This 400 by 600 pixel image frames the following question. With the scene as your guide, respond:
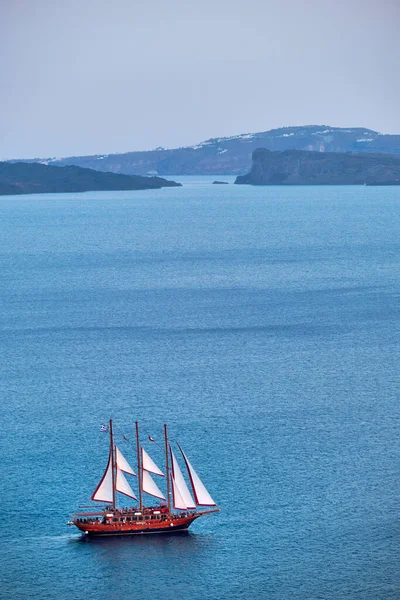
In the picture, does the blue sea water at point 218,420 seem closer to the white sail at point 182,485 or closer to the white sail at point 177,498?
the white sail at point 182,485

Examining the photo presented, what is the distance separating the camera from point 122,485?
48.8 m

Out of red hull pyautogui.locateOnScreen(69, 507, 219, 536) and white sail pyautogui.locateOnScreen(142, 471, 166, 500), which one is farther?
white sail pyautogui.locateOnScreen(142, 471, 166, 500)

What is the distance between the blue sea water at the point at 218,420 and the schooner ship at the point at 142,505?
20.2 inches

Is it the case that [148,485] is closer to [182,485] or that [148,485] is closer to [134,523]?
[182,485]

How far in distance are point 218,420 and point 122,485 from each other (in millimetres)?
12209

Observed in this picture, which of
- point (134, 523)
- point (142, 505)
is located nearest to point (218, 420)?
point (142, 505)

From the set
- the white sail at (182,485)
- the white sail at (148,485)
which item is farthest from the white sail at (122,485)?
the white sail at (182,485)

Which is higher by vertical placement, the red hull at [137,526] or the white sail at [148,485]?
the white sail at [148,485]

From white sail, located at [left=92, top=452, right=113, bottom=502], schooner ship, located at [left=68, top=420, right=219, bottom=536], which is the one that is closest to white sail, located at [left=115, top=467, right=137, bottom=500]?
schooner ship, located at [left=68, top=420, right=219, bottom=536]

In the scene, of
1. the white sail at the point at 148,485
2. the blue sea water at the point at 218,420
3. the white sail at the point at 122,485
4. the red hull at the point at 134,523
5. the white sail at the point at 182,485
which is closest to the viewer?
the blue sea water at the point at 218,420

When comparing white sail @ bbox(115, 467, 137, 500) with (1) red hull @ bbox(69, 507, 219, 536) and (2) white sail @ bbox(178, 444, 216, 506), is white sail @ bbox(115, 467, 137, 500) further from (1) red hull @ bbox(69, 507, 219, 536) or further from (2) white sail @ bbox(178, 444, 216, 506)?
(2) white sail @ bbox(178, 444, 216, 506)

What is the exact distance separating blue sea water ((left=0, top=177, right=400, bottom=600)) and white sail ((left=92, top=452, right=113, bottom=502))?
1550 mm

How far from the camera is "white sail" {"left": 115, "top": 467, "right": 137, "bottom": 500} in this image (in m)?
48.5

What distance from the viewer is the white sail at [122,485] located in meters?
48.5
